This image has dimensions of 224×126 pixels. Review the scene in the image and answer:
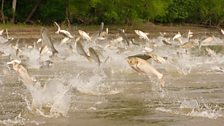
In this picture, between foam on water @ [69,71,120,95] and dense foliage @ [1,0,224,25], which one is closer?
foam on water @ [69,71,120,95]

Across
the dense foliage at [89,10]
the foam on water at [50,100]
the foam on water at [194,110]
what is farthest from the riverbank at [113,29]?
the foam on water at [194,110]

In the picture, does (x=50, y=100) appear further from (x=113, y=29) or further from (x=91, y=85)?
(x=113, y=29)

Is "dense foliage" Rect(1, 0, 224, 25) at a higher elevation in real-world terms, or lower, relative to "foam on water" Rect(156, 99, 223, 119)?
higher

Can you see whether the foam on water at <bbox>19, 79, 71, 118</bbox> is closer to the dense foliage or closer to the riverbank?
the riverbank

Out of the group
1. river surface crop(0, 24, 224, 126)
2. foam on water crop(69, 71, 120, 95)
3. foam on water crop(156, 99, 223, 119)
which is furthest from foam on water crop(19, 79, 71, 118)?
foam on water crop(69, 71, 120, 95)

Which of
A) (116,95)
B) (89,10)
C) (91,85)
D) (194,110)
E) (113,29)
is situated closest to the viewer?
(194,110)

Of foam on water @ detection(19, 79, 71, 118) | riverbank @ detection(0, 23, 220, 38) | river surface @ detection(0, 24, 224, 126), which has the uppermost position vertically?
foam on water @ detection(19, 79, 71, 118)

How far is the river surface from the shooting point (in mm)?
11516

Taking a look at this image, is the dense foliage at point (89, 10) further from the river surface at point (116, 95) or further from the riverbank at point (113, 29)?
the river surface at point (116, 95)

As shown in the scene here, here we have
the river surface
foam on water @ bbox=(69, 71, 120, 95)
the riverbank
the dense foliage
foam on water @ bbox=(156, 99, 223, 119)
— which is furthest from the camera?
the dense foliage

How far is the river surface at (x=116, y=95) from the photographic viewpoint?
11516 mm

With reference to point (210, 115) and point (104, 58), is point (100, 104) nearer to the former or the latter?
point (210, 115)

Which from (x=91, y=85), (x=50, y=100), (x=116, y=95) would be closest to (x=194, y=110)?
(x=116, y=95)

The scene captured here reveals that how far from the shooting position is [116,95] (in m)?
14.4
